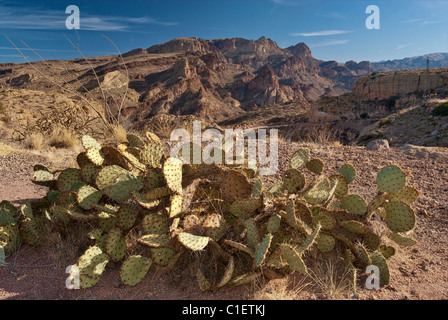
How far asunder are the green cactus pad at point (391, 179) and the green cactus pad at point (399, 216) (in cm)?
15

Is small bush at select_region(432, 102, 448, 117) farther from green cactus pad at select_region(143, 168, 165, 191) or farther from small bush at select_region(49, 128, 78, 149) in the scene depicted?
green cactus pad at select_region(143, 168, 165, 191)

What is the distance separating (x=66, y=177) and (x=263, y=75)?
108392 mm

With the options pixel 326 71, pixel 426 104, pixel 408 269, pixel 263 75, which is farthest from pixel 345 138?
pixel 326 71

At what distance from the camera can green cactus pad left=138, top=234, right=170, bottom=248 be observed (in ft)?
7.77

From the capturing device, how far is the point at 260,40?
614ft

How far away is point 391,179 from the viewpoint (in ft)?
9.01

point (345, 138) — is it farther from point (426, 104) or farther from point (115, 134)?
point (115, 134)

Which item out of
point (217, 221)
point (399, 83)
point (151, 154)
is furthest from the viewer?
point (399, 83)

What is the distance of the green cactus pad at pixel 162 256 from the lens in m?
2.43

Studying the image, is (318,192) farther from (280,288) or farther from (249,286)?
(249,286)

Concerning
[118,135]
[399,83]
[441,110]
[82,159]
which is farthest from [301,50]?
[82,159]

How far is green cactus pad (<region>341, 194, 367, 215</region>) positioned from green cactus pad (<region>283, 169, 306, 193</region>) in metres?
0.44

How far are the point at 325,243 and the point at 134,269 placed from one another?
1637 mm

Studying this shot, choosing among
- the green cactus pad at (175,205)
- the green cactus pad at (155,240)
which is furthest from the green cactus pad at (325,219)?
the green cactus pad at (155,240)
